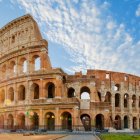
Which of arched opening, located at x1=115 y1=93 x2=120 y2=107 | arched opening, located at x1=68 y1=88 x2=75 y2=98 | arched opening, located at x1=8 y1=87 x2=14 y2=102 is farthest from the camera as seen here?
arched opening, located at x1=115 y1=93 x2=120 y2=107

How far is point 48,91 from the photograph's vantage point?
52.3m

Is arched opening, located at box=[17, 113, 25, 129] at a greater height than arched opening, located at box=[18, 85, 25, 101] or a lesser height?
lesser

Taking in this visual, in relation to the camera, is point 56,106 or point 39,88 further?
point 39,88

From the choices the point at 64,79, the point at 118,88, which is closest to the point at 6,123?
the point at 64,79

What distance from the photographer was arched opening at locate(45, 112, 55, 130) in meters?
48.1

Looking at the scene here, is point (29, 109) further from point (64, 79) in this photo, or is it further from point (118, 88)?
point (118, 88)

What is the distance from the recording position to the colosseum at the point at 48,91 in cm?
4750

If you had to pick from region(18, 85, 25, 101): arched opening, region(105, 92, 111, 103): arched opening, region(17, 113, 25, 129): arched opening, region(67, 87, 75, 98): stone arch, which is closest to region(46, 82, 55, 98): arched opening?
region(67, 87, 75, 98): stone arch

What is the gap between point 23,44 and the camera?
53.7m

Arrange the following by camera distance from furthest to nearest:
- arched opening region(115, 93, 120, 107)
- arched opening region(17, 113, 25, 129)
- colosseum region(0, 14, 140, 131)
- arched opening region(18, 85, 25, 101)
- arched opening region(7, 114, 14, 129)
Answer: arched opening region(115, 93, 120, 107) → arched opening region(18, 85, 25, 101) → arched opening region(7, 114, 14, 129) → arched opening region(17, 113, 25, 129) → colosseum region(0, 14, 140, 131)

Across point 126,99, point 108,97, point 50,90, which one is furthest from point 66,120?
point 126,99

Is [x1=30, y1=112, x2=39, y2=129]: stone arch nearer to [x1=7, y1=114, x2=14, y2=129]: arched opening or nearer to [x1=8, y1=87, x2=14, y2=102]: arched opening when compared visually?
[x1=7, y1=114, x2=14, y2=129]: arched opening

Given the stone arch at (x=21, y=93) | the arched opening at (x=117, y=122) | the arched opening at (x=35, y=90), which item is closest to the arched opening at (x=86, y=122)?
the arched opening at (x=117, y=122)

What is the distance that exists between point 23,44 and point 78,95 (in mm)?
14020
